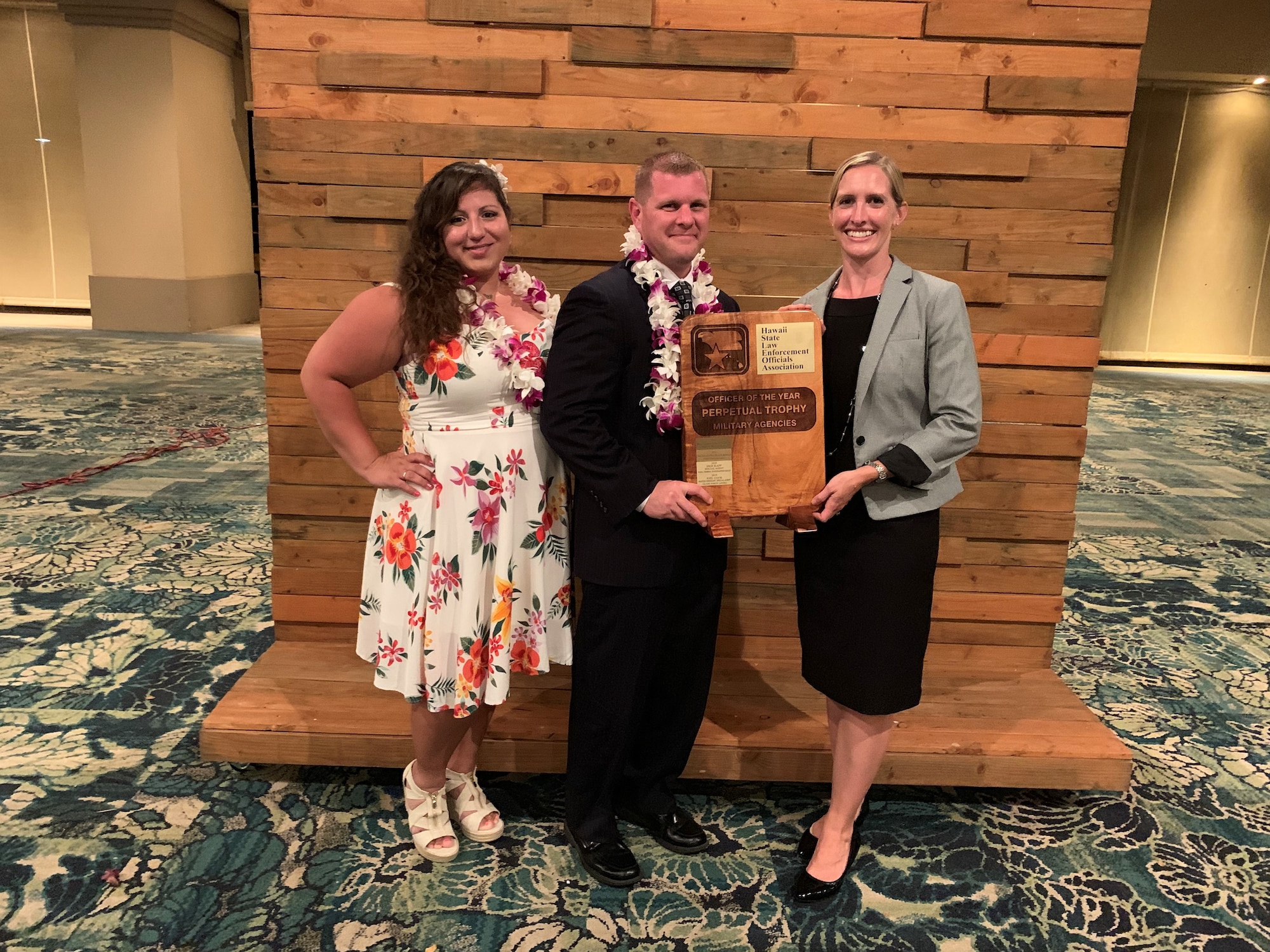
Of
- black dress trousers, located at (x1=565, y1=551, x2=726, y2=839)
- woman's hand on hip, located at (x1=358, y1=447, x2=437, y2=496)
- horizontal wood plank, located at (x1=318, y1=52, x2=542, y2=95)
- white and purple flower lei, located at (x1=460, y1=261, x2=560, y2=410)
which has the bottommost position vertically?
black dress trousers, located at (x1=565, y1=551, x2=726, y2=839)

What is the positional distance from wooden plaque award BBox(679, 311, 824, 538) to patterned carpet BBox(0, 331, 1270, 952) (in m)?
1.02

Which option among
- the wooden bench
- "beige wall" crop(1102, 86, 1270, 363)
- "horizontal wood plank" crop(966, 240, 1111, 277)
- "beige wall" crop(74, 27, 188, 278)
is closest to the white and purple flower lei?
the wooden bench

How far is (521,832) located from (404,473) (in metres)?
1.06

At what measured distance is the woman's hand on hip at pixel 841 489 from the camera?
2074 mm

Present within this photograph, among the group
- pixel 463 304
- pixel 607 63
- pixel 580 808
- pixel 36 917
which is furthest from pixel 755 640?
pixel 36 917

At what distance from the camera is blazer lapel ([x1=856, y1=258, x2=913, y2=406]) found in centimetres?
209

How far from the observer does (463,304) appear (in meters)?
2.18

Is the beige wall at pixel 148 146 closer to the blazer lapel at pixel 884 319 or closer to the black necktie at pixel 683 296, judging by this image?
the black necktie at pixel 683 296

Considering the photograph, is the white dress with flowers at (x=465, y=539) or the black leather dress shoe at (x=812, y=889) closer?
the white dress with flowers at (x=465, y=539)

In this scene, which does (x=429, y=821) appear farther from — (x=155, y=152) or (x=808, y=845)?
(x=155, y=152)

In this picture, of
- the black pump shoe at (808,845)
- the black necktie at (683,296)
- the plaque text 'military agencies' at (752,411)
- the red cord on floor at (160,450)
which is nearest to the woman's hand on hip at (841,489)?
the plaque text 'military agencies' at (752,411)

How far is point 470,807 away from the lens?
2.55 metres

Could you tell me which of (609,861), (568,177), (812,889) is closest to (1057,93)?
(568,177)

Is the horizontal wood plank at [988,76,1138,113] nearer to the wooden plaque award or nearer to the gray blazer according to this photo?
the gray blazer
